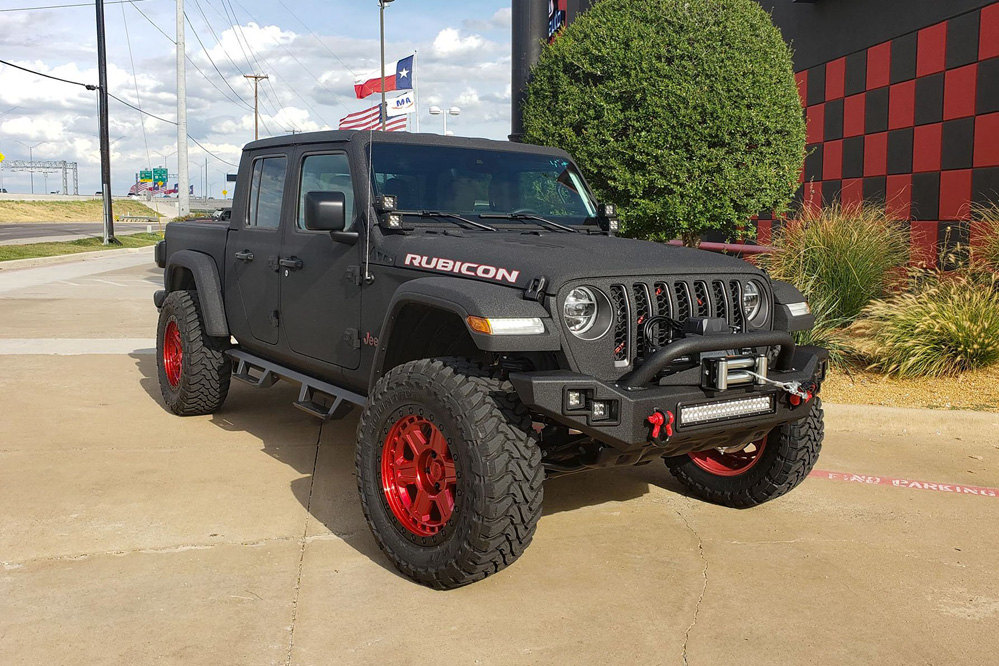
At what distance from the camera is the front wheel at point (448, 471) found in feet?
11.2

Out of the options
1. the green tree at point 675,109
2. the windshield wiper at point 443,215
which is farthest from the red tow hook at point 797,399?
the green tree at point 675,109

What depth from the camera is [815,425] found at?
443 centimetres

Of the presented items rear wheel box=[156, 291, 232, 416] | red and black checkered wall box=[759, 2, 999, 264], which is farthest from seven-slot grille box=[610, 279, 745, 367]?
red and black checkered wall box=[759, 2, 999, 264]

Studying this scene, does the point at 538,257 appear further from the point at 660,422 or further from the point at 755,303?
the point at 755,303

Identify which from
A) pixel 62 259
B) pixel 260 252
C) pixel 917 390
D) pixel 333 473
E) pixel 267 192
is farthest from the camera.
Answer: pixel 62 259

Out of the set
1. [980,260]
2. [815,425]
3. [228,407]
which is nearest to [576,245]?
[815,425]

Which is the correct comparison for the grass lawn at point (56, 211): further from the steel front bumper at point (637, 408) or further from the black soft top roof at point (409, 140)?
the steel front bumper at point (637, 408)

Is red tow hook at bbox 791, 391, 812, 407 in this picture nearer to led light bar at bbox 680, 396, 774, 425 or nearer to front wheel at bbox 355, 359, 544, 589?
led light bar at bbox 680, 396, 774, 425

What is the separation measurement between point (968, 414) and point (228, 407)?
5.33m

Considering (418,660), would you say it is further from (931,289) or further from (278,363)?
(931,289)

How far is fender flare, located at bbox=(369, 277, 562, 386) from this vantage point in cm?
339

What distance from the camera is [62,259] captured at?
2166 centimetres

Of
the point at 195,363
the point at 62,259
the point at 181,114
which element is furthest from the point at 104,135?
the point at 195,363

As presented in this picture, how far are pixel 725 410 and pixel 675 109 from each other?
583 centimetres
